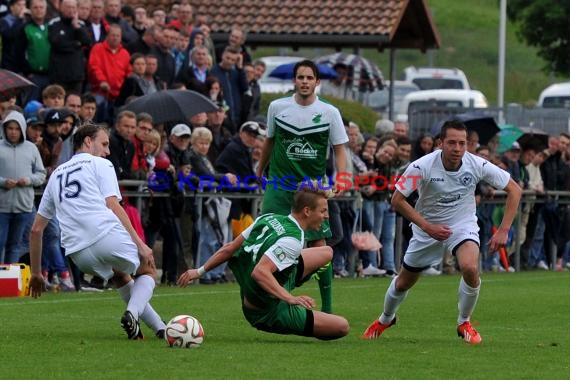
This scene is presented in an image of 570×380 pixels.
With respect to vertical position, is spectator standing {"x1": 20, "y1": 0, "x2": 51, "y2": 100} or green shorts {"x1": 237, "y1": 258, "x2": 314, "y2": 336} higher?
spectator standing {"x1": 20, "y1": 0, "x2": 51, "y2": 100}

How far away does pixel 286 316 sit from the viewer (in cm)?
1130

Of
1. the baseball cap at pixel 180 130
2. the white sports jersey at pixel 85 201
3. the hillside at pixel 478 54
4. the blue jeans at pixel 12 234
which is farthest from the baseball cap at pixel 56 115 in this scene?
the hillside at pixel 478 54

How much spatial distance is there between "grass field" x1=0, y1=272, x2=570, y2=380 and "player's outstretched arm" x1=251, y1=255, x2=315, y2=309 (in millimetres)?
407

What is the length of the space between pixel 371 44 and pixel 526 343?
19.9 meters

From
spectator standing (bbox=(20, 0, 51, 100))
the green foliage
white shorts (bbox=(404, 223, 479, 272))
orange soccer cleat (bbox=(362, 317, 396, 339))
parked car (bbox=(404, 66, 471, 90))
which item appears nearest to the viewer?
white shorts (bbox=(404, 223, 479, 272))

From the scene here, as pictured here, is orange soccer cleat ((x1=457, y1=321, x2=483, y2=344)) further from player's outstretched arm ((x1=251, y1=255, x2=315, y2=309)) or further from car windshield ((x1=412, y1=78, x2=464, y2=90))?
car windshield ((x1=412, y1=78, x2=464, y2=90))

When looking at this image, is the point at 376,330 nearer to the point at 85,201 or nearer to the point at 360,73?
the point at 85,201

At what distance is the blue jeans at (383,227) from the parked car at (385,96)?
68.5 ft

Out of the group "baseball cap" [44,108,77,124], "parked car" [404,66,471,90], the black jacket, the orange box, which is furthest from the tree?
the orange box

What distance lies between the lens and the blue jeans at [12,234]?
55.8ft

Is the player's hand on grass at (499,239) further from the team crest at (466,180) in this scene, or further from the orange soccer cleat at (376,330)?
the orange soccer cleat at (376,330)

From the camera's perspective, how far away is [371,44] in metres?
31.5

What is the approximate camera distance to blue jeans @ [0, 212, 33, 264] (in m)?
17.0

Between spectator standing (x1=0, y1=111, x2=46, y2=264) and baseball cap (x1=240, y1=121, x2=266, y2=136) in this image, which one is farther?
baseball cap (x1=240, y1=121, x2=266, y2=136)
